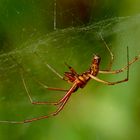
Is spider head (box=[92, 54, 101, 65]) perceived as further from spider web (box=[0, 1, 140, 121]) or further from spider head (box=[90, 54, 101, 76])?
spider web (box=[0, 1, 140, 121])

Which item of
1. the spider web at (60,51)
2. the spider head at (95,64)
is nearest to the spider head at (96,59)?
the spider head at (95,64)

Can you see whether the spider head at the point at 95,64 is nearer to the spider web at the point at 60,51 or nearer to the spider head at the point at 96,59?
the spider head at the point at 96,59

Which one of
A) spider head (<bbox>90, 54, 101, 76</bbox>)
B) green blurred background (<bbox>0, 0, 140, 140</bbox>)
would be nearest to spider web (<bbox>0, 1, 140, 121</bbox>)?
green blurred background (<bbox>0, 0, 140, 140</bbox>)

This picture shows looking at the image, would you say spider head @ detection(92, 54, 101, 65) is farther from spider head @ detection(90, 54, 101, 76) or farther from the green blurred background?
the green blurred background

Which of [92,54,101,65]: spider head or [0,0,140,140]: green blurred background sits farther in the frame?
[0,0,140,140]: green blurred background

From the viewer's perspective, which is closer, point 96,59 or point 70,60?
point 96,59

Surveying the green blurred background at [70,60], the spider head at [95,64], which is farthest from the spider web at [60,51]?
the spider head at [95,64]

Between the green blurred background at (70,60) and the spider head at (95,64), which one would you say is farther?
the green blurred background at (70,60)

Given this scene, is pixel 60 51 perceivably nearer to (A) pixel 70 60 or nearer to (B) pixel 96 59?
(A) pixel 70 60

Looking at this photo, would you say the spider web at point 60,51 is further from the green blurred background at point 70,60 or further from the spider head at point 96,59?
the spider head at point 96,59

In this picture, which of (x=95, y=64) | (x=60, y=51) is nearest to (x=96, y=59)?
(x=95, y=64)
